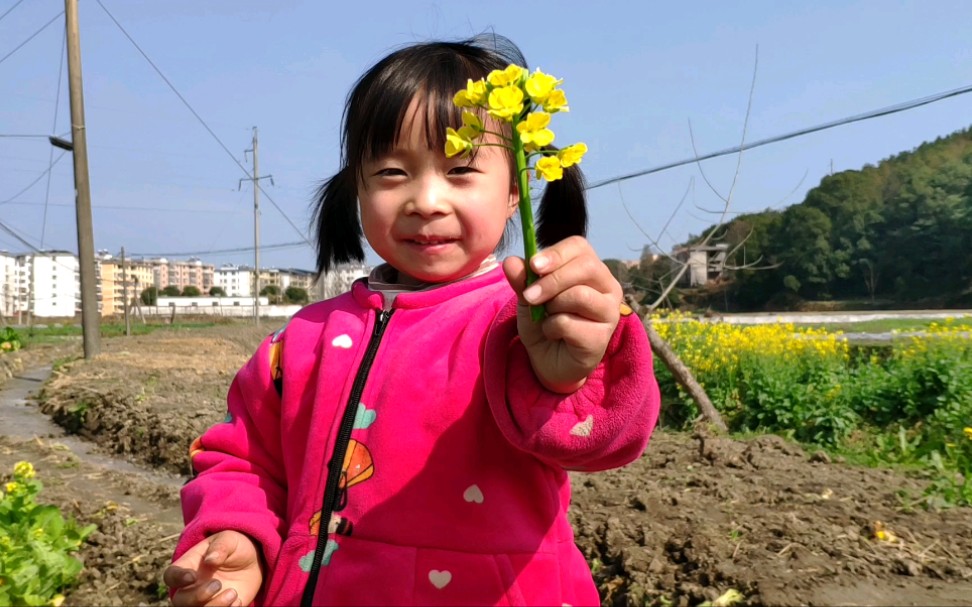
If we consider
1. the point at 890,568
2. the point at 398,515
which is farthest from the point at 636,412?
the point at 890,568

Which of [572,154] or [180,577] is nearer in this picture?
[572,154]

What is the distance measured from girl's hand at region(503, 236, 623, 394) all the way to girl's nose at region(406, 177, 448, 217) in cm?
32

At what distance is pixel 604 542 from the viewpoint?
11.6 feet

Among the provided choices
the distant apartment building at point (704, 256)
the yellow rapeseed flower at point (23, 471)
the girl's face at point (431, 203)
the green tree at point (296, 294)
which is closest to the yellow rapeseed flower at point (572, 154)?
the girl's face at point (431, 203)

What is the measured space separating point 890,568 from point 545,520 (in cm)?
247

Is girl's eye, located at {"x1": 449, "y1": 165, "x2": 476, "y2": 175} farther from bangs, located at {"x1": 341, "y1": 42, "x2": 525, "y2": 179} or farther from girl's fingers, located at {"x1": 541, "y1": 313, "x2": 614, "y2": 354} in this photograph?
girl's fingers, located at {"x1": 541, "y1": 313, "x2": 614, "y2": 354}

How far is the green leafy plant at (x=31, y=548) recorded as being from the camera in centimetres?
312

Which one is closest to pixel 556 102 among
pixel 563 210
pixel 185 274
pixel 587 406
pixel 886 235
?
pixel 587 406

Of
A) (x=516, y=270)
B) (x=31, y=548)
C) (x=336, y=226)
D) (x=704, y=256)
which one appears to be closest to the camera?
(x=516, y=270)

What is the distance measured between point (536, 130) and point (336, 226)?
1014 mm

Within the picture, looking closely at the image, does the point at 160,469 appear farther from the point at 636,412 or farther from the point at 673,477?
the point at 636,412

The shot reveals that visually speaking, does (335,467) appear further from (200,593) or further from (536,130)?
(536,130)

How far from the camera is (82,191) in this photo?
12641 millimetres

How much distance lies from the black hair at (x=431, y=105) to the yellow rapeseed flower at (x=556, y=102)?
0.50 meters
